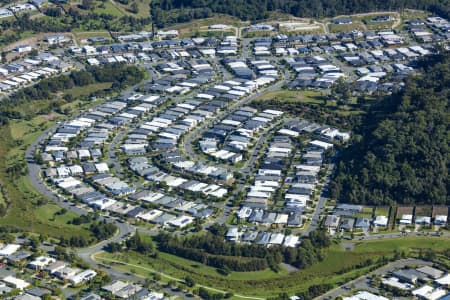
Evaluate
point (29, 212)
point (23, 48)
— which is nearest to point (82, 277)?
point (29, 212)

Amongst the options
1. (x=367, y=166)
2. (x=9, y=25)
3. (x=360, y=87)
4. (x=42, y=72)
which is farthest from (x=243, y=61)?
(x=367, y=166)

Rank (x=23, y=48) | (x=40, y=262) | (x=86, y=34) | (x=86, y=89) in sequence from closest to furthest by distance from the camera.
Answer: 1. (x=40, y=262)
2. (x=86, y=89)
3. (x=23, y=48)
4. (x=86, y=34)

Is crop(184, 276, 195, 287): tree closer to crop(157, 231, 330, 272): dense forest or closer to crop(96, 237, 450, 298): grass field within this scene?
crop(96, 237, 450, 298): grass field

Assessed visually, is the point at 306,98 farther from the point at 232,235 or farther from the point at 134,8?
the point at 134,8

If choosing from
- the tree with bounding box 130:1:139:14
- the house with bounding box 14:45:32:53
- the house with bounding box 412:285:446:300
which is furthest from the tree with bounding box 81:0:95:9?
the house with bounding box 412:285:446:300

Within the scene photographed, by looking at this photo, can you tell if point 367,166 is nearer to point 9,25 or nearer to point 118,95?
point 118,95

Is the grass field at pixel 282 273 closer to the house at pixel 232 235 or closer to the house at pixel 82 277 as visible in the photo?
the house at pixel 82 277
